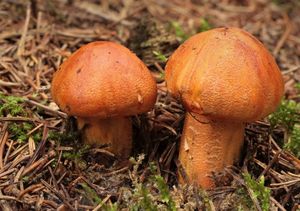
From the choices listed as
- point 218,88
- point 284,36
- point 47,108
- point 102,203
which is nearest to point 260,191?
point 218,88

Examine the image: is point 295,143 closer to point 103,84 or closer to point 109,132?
point 109,132

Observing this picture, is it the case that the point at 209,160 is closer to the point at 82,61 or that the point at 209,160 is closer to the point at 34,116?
the point at 82,61

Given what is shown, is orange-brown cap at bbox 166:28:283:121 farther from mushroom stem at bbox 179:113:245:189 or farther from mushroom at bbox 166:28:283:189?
mushroom stem at bbox 179:113:245:189

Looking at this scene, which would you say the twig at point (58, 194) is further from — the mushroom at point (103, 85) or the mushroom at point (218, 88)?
the mushroom at point (218, 88)

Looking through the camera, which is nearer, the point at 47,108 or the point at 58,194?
the point at 58,194

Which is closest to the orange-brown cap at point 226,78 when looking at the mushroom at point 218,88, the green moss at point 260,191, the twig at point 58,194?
the mushroom at point 218,88

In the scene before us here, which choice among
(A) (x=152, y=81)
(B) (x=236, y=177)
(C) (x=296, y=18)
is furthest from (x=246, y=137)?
(C) (x=296, y=18)

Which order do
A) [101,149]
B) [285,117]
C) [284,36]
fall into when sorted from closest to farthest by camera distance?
[101,149] → [285,117] → [284,36]
